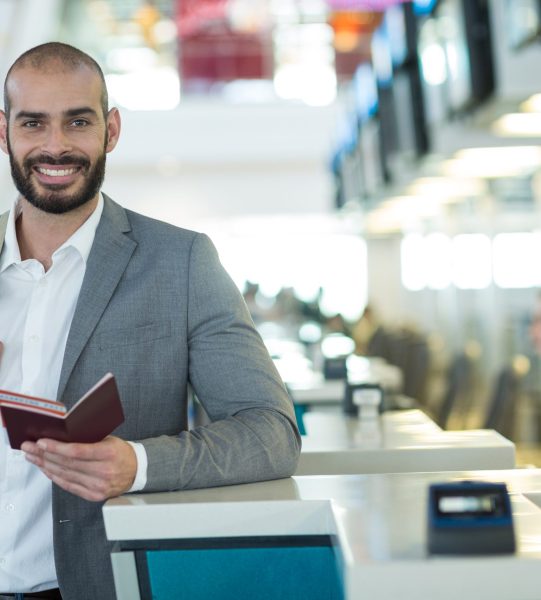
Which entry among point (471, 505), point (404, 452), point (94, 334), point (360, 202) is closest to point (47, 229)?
point (94, 334)

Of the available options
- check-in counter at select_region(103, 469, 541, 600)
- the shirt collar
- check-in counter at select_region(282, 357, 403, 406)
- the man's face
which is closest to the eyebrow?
the man's face

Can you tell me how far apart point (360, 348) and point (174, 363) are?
9.29 meters

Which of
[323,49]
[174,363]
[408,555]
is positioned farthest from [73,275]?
[323,49]

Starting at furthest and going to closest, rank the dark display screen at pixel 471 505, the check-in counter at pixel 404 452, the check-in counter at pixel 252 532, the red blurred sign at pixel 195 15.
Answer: the red blurred sign at pixel 195 15 < the check-in counter at pixel 404 452 < the check-in counter at pixel 252 532 < the dark display screen at pixel 471 505

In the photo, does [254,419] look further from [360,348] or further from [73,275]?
[360,348]

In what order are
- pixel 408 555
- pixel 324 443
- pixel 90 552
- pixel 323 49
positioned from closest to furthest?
pixel 408 555 < pixel 90 552 < pixel 324 443 < pixel 323 49

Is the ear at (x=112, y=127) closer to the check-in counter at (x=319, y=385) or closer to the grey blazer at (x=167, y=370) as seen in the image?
the grey blazer at (x=167, y=370)

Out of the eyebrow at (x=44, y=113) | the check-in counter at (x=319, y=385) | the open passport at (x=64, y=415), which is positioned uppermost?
the eyebrow at (x=44, y=113)

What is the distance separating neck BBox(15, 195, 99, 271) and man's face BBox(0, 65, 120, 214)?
0.06 meters

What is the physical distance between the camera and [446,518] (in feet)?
5.44

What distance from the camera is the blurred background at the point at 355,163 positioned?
5.96 meters

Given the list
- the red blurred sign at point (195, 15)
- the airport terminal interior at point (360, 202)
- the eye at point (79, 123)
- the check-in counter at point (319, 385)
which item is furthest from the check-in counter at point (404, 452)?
the red blurred sign at point (195, 15)

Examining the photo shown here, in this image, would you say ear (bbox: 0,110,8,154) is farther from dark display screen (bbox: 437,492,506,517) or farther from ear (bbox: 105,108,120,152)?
dark display screen (bbox: 437,492,506,517)

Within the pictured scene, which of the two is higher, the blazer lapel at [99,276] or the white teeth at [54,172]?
the white teeth at [54,172]
